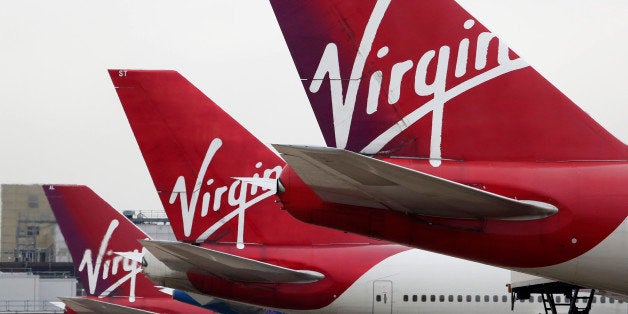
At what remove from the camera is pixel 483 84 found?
45.9 feet

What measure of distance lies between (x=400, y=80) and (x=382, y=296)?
9419 mm

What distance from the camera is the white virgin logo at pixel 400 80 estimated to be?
1398 cm

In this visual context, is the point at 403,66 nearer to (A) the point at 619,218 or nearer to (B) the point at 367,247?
(A) the point at 619,218

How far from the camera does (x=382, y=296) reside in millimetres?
22984

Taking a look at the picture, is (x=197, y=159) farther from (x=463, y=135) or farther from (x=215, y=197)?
(x=463, y=135)

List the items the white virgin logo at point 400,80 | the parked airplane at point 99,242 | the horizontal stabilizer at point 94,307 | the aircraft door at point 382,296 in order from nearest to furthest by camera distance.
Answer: the white virgin logo at point 400,80 < the aircraft door at point 382,296 < the horizontal stabilizer at point 94,307 < the parked airplane at point 99,242

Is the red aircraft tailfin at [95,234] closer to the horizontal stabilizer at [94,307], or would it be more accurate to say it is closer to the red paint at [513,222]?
the horizontal stabilizer at [94,307]

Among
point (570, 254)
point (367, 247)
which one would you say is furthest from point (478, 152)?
point (367, 247)

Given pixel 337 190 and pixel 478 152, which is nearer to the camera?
pixel 337 190

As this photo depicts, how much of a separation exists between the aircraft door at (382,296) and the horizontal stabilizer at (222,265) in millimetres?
1072

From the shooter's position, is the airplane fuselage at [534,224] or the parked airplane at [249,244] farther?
the parked airplane at [249,244]

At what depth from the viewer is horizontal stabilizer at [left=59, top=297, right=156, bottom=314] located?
29406 millimetres

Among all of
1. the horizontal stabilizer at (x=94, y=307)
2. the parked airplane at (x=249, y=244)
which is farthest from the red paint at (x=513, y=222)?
the horizontal stabilizer at (x=94, y=307)

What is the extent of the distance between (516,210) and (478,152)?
4.29 ft
